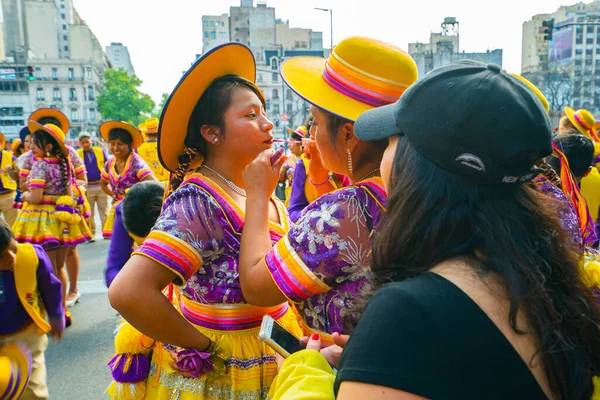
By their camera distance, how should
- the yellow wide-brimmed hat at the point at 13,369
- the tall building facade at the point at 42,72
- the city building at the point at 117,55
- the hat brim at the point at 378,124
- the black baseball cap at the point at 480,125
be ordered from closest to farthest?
the black baseball cap at the point at 480,125
the hat brim at the point at 378,124
the yellow wide-brimmed hat at the point at 13,369
the tall building facade at the point at 42,72
the city building at the point at 117,55

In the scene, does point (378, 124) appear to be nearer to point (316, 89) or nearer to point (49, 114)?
point (316, 89)

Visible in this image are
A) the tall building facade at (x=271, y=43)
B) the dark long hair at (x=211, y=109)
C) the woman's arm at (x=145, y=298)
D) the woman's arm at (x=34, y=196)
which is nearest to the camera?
the woman's arm at (x=145, y=298)

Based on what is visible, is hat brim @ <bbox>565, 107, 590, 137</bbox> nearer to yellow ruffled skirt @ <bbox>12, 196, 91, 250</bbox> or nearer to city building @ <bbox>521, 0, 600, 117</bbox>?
yellow ruffled skirt @ <bbox>12, 196, 91, 250</bbox>

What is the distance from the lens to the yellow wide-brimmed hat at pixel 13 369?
2209 millimetres

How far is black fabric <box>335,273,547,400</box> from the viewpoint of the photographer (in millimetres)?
781

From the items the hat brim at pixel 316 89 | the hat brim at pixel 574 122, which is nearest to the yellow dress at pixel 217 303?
the hat brim at pixel 316 89

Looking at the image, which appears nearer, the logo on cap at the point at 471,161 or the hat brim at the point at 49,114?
the logo on cap at the point at 471,161

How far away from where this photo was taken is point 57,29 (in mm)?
82688

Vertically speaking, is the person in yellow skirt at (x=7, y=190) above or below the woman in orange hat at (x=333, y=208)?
below

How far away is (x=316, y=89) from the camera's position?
1707 millimetres

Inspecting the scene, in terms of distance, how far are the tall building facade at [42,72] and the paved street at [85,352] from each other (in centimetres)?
7157

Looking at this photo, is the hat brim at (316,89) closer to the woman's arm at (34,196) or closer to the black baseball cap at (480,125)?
the black baseball cap at (480,125)

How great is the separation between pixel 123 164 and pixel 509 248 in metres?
6.44

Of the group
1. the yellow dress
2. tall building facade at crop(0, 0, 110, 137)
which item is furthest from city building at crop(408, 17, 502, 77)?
the yellow dress
